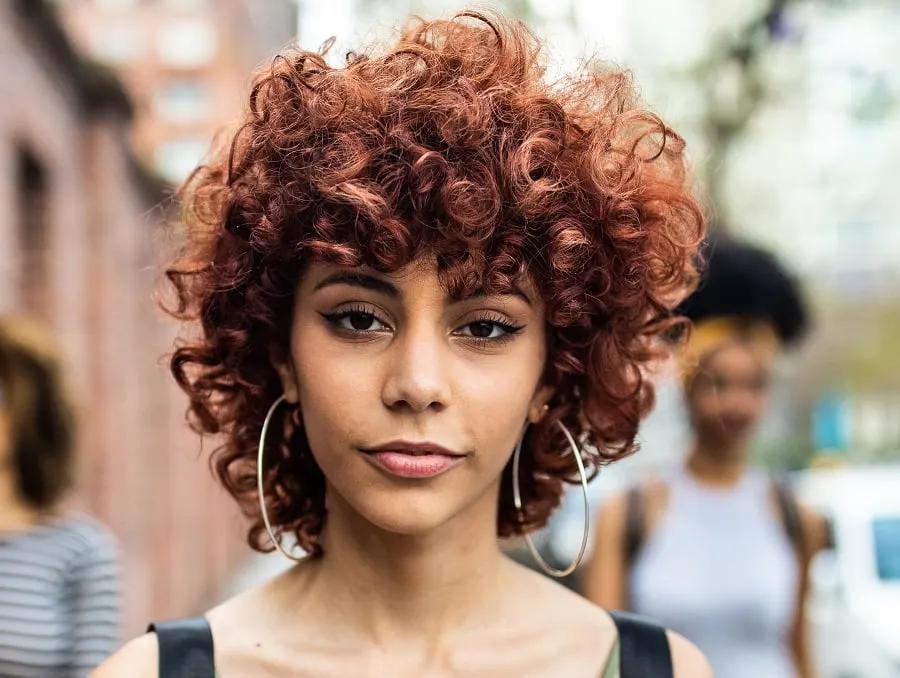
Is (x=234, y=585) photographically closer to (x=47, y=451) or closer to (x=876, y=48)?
Result: (x=876, y=48)

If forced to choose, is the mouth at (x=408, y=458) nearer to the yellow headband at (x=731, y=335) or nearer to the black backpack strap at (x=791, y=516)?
the yellow headband at (x=731, y=335)

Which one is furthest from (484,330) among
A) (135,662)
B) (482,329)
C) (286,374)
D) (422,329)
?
(135,662)

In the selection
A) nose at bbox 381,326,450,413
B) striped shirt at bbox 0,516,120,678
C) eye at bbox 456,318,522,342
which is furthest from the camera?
striped shirt at bbox 0,516,120,678

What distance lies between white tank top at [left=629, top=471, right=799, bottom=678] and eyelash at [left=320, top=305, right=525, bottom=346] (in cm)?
181

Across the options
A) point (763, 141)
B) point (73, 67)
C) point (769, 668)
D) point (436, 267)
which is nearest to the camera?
point (436, 267)

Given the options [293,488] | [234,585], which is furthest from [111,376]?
[234,585]

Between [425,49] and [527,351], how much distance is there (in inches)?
19.4

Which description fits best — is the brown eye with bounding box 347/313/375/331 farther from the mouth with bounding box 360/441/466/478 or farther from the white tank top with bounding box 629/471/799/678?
the white tank top with bounding box 629/471/799/678

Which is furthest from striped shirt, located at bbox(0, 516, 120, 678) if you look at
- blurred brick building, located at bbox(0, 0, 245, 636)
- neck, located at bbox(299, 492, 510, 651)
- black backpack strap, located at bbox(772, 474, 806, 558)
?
black backpack strap, located at bbox(772, 474, 806, 558)

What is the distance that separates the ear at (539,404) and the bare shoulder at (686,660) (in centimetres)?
43

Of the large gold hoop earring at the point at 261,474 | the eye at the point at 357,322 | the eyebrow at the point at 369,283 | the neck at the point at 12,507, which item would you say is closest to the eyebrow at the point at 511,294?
the eyebrow at the point at 369,283

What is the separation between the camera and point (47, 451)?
3.46m

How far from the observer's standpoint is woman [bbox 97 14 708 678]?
1.67 meters

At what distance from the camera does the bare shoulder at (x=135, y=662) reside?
1.73m
